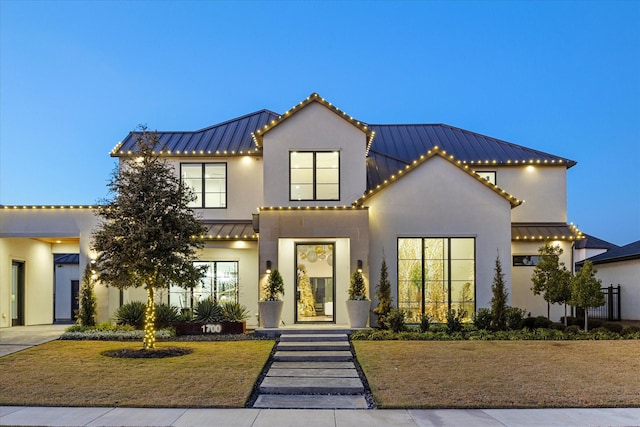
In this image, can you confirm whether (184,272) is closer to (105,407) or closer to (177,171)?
(105,407)

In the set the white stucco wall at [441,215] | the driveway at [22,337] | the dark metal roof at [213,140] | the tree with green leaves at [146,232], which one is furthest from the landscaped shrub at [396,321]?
the driveway at [22,337]

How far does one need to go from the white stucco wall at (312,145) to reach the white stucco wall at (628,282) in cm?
1266

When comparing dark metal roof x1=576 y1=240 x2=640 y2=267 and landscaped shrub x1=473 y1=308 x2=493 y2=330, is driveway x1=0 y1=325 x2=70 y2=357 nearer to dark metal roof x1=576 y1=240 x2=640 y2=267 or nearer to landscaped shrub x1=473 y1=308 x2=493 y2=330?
landscaped shrub x1=473 y1=308 x2=493 y2=330

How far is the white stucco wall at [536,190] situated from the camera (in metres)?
21.8

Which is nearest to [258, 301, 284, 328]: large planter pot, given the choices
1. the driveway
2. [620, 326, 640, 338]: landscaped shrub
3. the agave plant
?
the agave plant

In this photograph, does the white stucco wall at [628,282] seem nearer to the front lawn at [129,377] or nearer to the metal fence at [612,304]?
the metal fence at [612,304]

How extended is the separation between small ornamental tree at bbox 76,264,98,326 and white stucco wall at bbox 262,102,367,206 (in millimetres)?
6244

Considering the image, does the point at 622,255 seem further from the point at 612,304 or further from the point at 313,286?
the point at 313,286

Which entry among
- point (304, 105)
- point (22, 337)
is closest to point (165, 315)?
point (22, 337)

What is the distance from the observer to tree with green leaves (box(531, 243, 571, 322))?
1784 centimetres

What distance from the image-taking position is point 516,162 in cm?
2173

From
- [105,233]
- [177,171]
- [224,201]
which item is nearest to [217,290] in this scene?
[224,201]

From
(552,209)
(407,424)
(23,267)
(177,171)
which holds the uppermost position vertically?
(177,171)

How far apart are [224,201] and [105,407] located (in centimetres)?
1248
